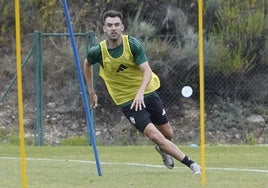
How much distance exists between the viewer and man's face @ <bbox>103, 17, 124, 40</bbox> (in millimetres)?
10781

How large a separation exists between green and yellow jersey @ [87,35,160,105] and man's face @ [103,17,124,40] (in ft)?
0.58

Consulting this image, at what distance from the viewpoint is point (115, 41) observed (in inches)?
432

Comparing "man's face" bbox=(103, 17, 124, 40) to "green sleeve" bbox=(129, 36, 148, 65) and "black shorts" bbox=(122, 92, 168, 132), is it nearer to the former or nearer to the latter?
"green sleeve" bbox=(129, 36, 148, 65)

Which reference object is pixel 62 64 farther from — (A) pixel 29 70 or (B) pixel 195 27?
(B) pixel 195 27

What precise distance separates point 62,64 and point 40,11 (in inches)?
123

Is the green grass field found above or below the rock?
above

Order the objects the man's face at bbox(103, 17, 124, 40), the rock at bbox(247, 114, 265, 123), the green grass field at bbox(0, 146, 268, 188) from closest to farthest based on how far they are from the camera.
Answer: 1. the green grass field at bbox(0, 146, 268, 188)
2. the man's face at bbox(103, 17, 124, 40)
3. the rock at bbox(247, 114, 265, 123)

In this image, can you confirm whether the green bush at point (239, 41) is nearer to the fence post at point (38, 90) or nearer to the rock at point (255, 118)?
the rock at point (255, 118)

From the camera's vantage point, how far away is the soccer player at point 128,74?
10696mm

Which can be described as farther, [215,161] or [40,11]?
[40,11]

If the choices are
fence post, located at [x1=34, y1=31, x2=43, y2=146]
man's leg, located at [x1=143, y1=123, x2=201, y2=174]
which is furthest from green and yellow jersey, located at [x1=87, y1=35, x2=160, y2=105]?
fence post, located at [x1=34, y1=31, x2=43, y2=146]

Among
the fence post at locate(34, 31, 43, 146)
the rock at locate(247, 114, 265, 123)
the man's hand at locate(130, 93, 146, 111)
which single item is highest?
the man's hand at locate(130, 93, 146, 111)

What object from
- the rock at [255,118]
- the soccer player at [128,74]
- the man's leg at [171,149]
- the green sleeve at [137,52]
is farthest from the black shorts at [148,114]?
the rock at [255,118]

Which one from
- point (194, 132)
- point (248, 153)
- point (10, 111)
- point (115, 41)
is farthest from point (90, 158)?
point (10, 111)
